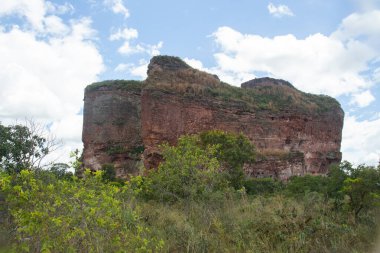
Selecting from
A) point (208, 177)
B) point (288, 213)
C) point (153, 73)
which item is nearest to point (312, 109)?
point (153, 73)

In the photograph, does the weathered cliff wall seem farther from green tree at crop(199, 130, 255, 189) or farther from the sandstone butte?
green tree at crop(199, 130, 255, 189)

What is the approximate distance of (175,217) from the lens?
9.29m

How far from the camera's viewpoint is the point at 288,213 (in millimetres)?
7543

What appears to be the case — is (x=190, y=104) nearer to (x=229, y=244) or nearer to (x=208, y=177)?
(x=208, y=177)

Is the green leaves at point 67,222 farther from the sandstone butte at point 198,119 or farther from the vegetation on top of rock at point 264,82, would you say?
the vegetation on top of rock at point 264,82

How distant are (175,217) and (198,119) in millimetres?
20673

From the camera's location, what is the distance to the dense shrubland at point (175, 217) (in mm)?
4809

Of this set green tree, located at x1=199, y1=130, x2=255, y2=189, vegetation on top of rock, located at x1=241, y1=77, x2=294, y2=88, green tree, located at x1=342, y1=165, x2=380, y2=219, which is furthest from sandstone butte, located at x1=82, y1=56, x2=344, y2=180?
green tree, located at x1=342, y1=165, x2=380, y2=219

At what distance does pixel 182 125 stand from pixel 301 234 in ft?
73.8

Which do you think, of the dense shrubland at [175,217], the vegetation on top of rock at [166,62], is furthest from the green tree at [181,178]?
the vegetation on top of rock at [166,62]

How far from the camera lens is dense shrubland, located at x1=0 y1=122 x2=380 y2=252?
4809mm

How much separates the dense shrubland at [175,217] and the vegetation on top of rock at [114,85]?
79.4 ft

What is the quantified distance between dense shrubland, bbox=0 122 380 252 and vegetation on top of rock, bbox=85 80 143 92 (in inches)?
953

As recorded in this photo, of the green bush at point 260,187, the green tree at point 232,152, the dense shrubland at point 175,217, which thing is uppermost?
the green tree at point 232,152
